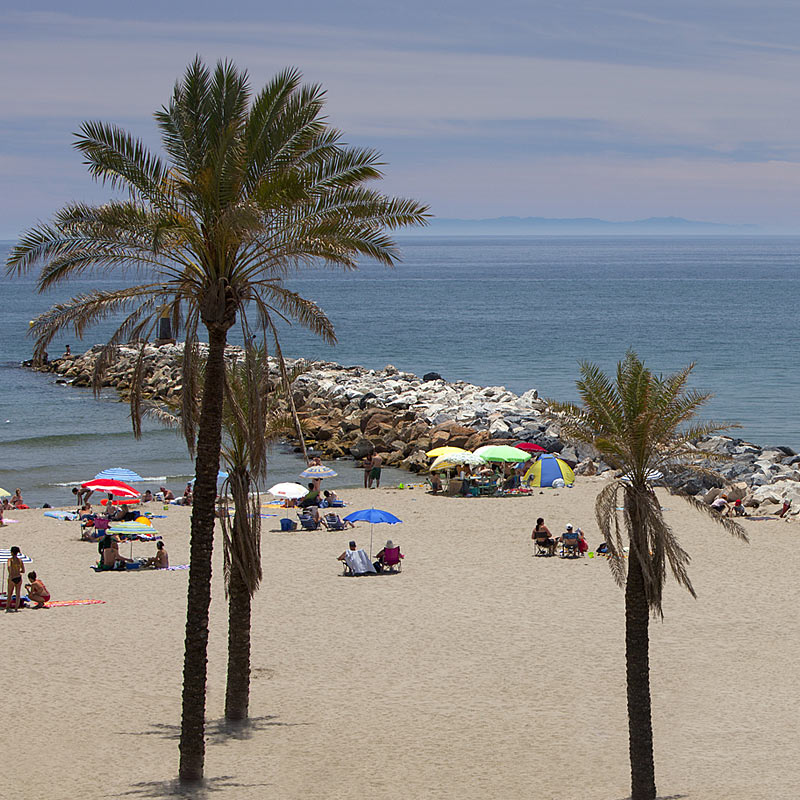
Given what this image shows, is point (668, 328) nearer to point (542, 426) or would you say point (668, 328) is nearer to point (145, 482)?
point (542, 426)

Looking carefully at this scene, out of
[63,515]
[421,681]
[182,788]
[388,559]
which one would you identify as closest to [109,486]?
[63,515]

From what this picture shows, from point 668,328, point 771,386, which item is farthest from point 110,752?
point 668,328

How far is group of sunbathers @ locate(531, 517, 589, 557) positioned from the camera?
83.9 ft

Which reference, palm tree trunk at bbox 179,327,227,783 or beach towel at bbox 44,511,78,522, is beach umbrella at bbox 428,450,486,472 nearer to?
beach towel at bbox 44,511,78,522

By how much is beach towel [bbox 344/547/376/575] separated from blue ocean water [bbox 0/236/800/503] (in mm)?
11727

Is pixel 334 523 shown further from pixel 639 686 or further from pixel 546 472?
pixel 639 686

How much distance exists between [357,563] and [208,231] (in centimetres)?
1265

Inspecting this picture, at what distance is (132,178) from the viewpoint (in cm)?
1309

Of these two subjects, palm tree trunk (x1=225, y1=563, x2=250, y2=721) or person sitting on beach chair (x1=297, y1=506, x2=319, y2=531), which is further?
person sitting on beach chair (x1=297, y1=506, x2=319, y2=531)

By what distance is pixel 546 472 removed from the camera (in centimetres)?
3384

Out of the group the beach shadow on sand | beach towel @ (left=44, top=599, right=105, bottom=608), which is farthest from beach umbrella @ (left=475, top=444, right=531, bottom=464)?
the beach shadow on sand

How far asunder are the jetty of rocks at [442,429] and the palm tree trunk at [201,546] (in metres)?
18.4

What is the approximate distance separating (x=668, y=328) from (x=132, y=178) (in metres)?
91.4

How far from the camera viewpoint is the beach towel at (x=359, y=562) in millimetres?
24094
